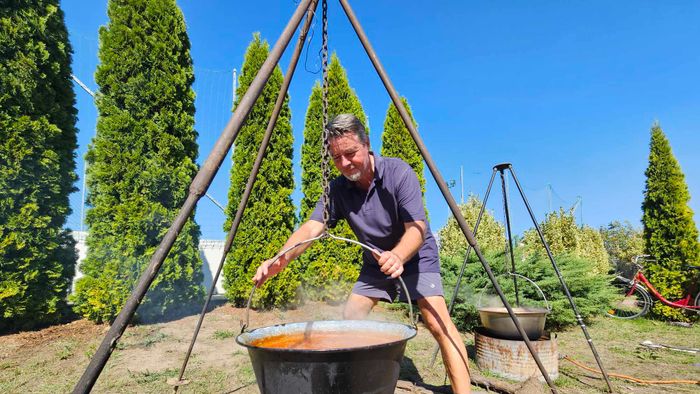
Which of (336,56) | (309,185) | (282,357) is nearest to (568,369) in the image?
(282,357)

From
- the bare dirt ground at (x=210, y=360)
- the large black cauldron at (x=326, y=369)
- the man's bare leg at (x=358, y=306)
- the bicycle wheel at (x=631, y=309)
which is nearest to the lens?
the large black cauldron at (x=326, y=369)

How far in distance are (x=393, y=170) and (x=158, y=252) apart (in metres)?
1.37

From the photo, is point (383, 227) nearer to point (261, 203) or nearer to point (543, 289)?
point (261, 203)

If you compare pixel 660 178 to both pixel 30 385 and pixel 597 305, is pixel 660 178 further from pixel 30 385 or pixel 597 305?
pixel 30 385

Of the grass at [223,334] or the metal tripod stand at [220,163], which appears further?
the grass at [223,334]

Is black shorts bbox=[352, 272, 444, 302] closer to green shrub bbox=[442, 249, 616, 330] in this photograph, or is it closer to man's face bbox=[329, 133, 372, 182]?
man's face bbox=[329, 133, 372, 182]

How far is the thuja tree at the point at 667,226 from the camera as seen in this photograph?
20.9ft

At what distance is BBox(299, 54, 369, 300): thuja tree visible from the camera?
653cm

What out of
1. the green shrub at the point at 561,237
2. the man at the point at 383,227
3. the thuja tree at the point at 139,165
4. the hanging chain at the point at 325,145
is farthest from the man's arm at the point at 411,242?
the green shrub at the point at 561,237

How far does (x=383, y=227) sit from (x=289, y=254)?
0.61 m

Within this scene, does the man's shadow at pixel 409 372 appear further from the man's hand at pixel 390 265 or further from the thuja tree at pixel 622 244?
the thuja tree at pixel 622 244

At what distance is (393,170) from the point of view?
7.48 ft

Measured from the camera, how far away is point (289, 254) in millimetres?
2264

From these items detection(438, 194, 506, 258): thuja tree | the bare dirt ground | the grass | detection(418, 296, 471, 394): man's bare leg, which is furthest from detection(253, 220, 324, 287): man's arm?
detection(438, 194, 506, 258): thuja tree
